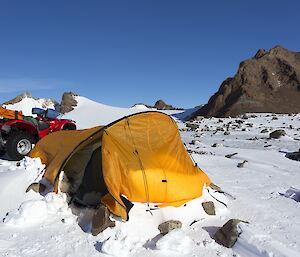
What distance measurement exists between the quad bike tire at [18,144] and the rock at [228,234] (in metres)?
6.07

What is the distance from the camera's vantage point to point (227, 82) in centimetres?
3528

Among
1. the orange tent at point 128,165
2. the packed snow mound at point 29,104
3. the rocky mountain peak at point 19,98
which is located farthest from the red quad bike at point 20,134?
the rocky mountain peak at point 19,98

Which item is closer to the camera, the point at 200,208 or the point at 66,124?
the point at 200,208

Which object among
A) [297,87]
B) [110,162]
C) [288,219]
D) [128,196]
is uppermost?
[297,87]

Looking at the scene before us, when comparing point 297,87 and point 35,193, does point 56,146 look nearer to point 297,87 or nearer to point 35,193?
point 35,193

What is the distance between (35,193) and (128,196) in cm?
175

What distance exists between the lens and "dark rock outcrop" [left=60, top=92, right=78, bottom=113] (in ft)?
124

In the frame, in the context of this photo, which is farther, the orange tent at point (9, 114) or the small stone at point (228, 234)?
the orange tent at point (9, 114)

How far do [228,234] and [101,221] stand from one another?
1759mm

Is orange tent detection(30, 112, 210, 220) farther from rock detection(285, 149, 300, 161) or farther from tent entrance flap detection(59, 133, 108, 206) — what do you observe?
rock detection(285, 149, 300, 161)

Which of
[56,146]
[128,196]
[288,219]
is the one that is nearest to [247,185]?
[288,219]

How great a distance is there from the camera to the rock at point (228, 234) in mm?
3283

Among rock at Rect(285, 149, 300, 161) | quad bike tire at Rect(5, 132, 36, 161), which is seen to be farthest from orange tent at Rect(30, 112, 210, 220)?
rock at Rect(285, 149, 300, 161)

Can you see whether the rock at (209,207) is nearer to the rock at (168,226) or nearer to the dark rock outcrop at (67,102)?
the rock at (168,226)
